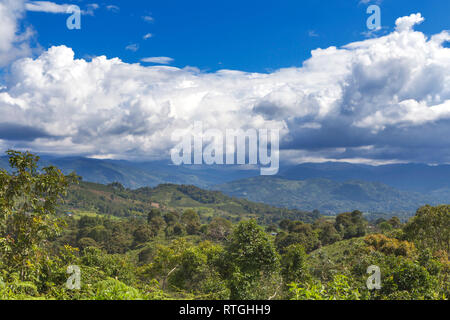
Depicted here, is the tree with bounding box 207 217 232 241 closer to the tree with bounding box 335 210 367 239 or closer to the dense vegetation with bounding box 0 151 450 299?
the tree with bounding box 335 210 367 239

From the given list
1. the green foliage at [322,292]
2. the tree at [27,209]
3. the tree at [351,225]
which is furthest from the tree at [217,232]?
the green foliage at [322,292]

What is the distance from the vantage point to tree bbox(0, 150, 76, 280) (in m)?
10.6

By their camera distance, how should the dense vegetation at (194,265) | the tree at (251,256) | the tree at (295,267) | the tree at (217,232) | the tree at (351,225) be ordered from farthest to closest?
the tree at (217,232) < the tree at (351,225) < the tree at (295,267) < the tree at (251,256) < the dense vegetation at (194,265)

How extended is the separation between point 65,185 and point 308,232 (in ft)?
234

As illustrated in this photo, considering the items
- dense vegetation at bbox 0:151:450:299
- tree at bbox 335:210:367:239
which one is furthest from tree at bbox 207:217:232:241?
dense vegetation at bbox 0:151:450:299

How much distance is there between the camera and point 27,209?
1136 centimetres

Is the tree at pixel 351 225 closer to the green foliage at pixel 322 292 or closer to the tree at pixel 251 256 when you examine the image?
the tree at pixel 251 256

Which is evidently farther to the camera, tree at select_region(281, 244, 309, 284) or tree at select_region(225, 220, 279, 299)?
tree at select_region(281, 244, 309, 284)

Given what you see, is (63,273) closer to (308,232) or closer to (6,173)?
(6,173)

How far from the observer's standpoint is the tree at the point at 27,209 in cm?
1061

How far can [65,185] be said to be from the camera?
12.0 m

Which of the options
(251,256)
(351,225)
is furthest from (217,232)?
(251,256)
